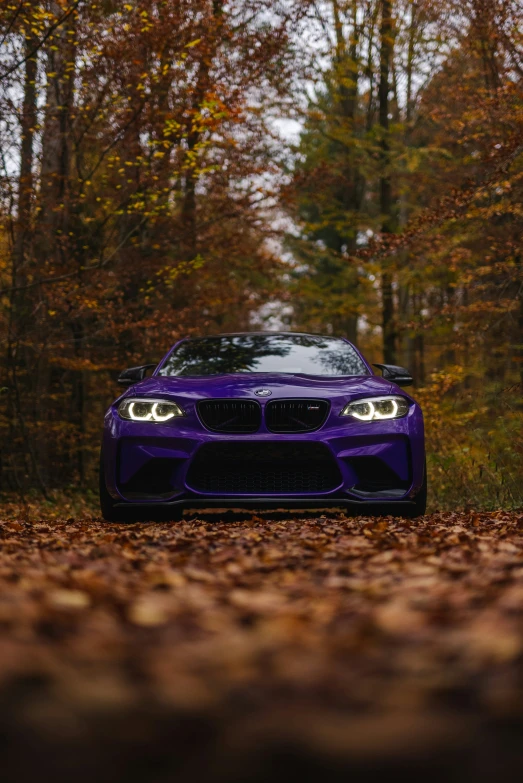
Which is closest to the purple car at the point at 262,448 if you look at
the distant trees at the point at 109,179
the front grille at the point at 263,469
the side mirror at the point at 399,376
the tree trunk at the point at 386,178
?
the front grille at the point at 263,469

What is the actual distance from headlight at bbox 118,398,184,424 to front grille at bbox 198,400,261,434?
0.60 ft

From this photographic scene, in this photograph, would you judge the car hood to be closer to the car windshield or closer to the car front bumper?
the car front bumper

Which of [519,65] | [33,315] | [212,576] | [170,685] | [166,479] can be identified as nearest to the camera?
[170,685]

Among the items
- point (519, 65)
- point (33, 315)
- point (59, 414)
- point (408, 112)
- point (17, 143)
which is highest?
point (408, 112)

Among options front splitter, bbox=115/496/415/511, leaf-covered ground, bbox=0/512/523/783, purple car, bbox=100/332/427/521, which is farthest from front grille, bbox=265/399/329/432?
leaf-covered ground, bbox=0/512/523/783

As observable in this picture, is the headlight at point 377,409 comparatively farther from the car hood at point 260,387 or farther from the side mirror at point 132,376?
the side mirror at point 132,376

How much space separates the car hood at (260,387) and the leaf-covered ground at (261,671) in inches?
96.7

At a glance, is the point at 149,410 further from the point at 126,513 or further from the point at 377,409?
the point at 377,409

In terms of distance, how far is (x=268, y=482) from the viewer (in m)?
5.71

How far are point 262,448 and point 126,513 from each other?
1.14 m

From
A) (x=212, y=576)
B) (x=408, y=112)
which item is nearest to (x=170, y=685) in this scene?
(x=212, y=576)

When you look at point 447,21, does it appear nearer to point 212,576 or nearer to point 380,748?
point 212,576

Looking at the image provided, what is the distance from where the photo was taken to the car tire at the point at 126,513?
5848mm

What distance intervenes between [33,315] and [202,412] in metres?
6.36
